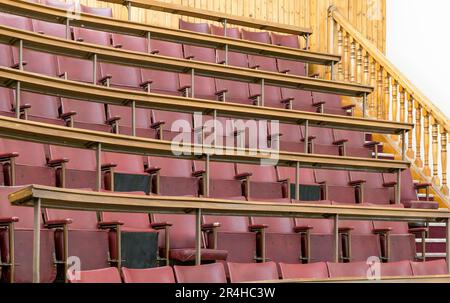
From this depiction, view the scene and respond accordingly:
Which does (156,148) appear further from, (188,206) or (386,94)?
(386,94)

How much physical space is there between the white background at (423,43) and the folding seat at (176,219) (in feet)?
2.39

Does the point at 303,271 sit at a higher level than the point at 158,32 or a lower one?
lower

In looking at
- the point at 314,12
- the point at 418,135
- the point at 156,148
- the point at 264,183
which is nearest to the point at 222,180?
the point at 264,183

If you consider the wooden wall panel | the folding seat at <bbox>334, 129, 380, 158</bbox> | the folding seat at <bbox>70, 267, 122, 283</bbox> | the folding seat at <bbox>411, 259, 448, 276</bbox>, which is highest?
the wooden wall panel

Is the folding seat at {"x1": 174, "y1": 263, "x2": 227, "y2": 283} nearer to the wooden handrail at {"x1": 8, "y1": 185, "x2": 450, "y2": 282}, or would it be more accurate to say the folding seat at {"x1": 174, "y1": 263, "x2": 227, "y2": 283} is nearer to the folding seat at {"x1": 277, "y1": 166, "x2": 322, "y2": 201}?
the wooden handrail at {"x1": 8, "y1": 185, "x2": 450, "y2": 282}

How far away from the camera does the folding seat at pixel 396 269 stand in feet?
3.27

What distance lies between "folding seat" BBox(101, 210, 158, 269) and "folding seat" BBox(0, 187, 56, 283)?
7 cm

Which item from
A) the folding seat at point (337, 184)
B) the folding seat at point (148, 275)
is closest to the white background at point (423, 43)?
the folding seat at point (337, 184)

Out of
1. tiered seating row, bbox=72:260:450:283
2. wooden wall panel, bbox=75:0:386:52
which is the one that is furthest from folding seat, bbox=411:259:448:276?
wooden wall panel, bbox=75:0:386:52

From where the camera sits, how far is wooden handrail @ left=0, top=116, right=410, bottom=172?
0.88 metres

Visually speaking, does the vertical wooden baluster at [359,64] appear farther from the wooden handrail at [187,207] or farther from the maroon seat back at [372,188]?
the wooden handrail at [187,207]

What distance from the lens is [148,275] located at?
80cm

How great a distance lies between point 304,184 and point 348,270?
286 mm

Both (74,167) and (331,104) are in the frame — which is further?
(331,104)
